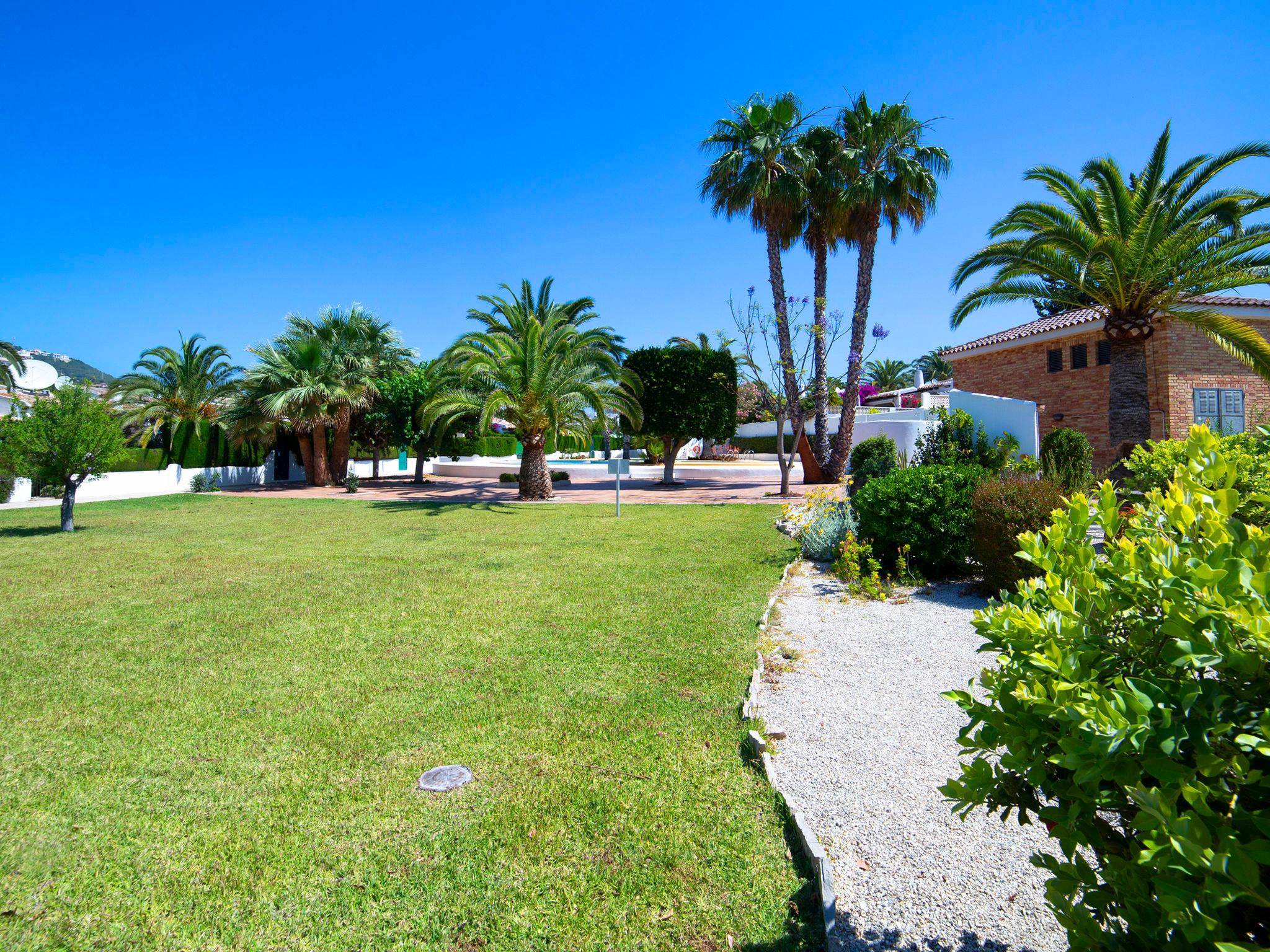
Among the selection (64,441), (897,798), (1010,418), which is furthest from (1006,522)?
(64,441)

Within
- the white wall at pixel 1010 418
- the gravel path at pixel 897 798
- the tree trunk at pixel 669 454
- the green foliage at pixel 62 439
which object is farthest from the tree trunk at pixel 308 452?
the gravel path at pixel 897 798

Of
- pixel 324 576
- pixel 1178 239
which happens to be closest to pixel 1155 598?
pixel 324 576

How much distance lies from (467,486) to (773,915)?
2692 cm

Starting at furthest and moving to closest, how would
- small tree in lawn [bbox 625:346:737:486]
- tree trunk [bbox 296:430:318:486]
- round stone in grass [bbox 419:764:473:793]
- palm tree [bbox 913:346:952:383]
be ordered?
palm tree [bbox 913:346:952:383] < tree trunk [bbox 296:430:318:486] < small tree in lawn [bbox 625:346:737:486] < round stone in grass [bbox 419:764:473:793]

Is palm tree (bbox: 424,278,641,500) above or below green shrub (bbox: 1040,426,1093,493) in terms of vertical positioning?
above

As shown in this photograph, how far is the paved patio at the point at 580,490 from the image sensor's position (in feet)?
72.2

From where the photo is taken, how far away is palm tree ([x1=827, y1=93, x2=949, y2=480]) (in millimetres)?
21938

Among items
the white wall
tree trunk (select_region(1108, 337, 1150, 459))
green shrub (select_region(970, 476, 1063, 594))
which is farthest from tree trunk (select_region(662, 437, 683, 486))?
green shrub (select_region(970, 476, 1063, 594))

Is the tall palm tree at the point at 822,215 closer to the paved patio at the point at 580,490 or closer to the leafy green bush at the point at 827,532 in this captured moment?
the paved patio at the point at 580,490

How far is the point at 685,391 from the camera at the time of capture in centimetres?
2611

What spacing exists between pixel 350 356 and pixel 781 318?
16906 millimetres

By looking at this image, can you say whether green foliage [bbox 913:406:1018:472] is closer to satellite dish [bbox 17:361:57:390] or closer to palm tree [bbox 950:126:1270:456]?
palm tree [bbox 950:126:1270:456]

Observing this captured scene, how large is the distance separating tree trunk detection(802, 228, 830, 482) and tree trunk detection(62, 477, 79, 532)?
64.5ft

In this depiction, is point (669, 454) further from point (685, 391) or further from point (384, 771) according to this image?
point (384, 771)
